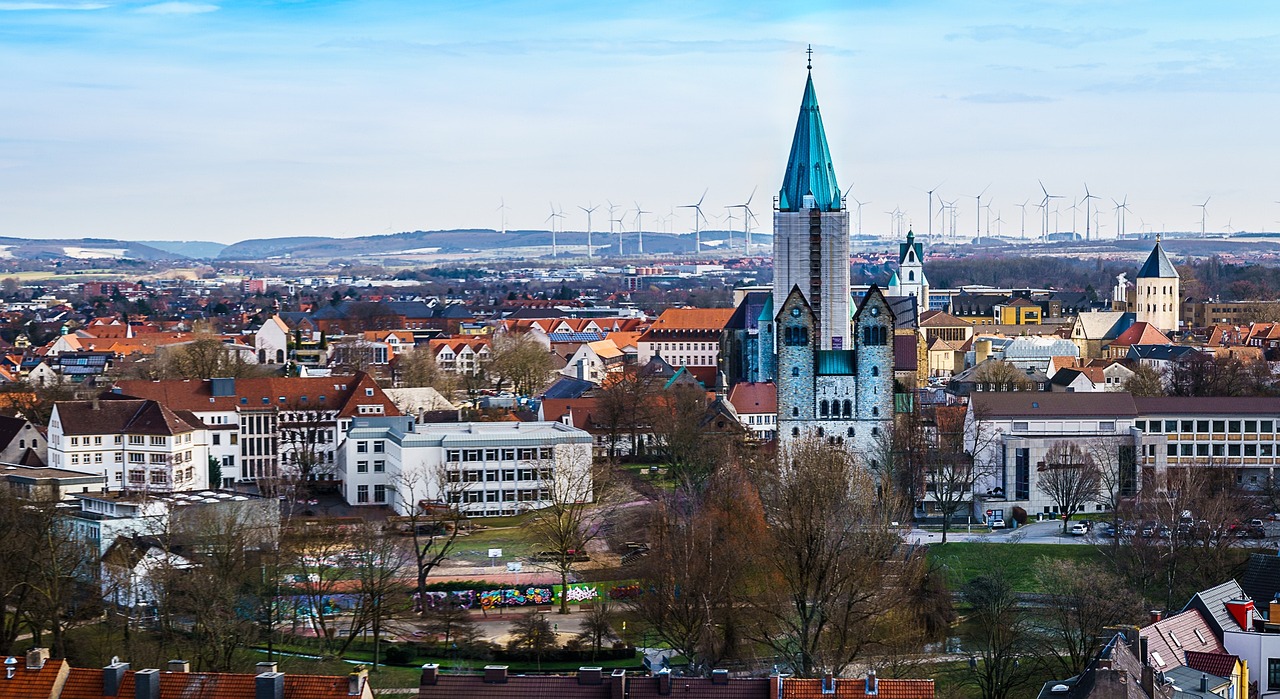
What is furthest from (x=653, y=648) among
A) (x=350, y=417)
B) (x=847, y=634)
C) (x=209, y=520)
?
(x=350, y=417)

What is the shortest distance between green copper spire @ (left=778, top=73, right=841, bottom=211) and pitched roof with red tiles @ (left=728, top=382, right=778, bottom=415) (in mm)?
8846

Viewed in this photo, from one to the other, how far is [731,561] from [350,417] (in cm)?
3595

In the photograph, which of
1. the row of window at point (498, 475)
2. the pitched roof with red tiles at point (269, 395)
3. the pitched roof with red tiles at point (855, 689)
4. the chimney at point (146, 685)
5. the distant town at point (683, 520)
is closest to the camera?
the pitched roof with red tiles at point (855, 689)

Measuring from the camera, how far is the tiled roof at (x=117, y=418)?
74.2 meters

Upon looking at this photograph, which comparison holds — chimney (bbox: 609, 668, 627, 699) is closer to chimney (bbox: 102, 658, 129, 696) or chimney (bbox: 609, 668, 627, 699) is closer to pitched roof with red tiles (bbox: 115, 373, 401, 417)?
chimney (bbox: 102, 658, 129, 696)

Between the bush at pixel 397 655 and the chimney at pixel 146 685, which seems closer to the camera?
the chimney at pixel 146 685

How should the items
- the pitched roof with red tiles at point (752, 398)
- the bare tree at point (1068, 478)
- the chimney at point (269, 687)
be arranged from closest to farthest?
1. the chimney at point (269, 687)
2. the bare tree at point (1068, 478)
3. the pitched roof with red tiles at point (752, 398)

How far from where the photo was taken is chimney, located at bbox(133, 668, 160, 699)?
103 ft

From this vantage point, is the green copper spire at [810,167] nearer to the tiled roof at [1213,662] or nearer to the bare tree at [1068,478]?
the bare tree at [1068,478]

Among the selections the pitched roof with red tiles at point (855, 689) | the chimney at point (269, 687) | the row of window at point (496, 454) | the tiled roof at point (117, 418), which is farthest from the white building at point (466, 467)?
the chimney at point (269, 687)

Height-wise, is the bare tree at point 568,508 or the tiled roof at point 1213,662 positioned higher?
the tiled roof at point 1213,662

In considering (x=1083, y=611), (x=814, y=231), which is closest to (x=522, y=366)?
(x=814, y=231)

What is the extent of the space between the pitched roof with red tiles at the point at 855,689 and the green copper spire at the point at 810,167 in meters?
52.1

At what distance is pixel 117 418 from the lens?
75062mm
